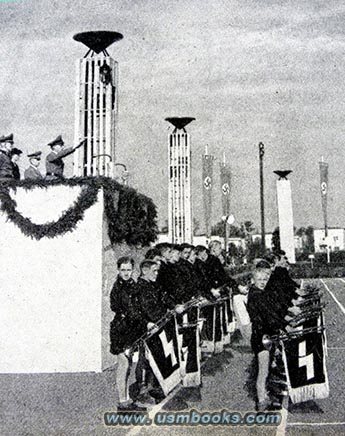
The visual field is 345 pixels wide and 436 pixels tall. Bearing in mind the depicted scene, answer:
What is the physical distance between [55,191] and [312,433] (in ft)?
11.6

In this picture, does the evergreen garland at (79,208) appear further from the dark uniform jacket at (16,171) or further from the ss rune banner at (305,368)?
the ss rune banner at (305,368)

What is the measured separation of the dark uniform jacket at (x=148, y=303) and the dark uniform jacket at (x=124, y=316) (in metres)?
0.04

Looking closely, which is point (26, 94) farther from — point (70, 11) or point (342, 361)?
point (342, 361)

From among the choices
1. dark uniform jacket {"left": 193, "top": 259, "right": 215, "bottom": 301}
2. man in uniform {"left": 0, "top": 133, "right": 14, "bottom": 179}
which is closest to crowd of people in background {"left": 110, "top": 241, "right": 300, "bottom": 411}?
dark uniform jacket {"left": 193, "top": 259, "right": 215, "bottom": 301}

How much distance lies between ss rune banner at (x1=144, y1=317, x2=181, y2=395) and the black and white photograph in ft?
0.04

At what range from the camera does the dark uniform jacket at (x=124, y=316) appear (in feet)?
14.1

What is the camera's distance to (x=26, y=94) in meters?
5.04

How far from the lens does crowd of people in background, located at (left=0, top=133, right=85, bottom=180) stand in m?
6.13

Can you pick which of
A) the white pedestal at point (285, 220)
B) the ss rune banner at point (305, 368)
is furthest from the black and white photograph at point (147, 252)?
the white pedestal at point (285, 220)

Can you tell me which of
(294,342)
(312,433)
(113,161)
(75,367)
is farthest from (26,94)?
(312,433)

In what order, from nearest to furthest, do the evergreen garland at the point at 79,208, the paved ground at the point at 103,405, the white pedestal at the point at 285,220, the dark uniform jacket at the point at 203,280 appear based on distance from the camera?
the paved ground at the point at 103,405
the evergreen garland at the point at 79,208
the dark uniform jacket at the point at 203,280
the white pedestal at the point at 285,220

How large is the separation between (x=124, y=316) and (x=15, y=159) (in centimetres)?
282

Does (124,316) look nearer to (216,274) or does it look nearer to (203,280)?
(203,280)

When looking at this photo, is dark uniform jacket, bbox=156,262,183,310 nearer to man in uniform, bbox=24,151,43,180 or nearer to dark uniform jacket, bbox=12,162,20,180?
man in uniform, bbox=24,151,43,180
